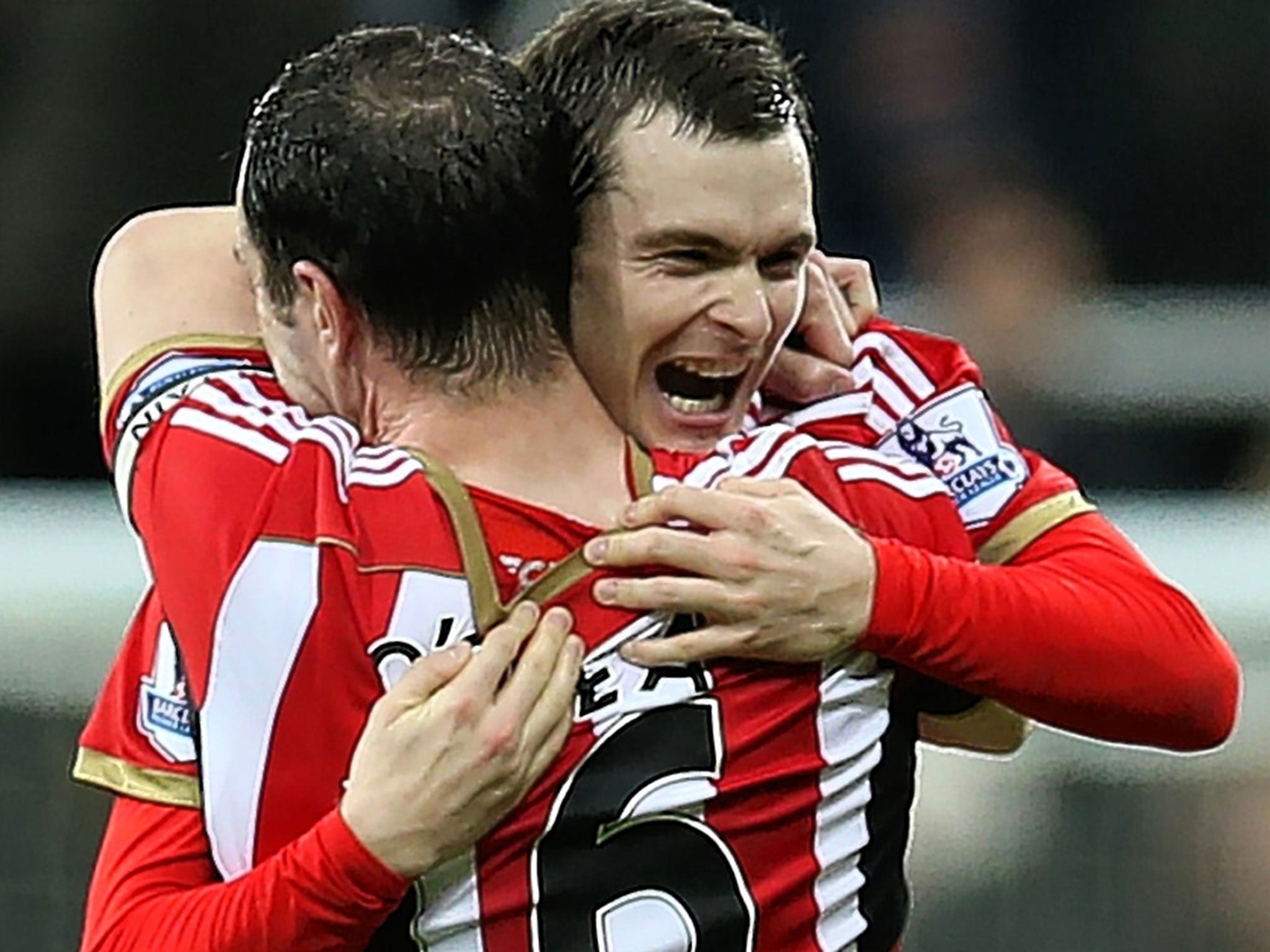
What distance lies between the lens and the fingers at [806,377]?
1449mm

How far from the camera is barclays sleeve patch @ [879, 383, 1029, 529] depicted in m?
1.43

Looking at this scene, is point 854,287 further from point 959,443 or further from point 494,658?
point 494,658

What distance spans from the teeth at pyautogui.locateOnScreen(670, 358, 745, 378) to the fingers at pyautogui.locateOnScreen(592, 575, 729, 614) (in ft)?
0.53

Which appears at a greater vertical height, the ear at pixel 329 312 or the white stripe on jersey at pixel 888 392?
the ear at pixel 329 312

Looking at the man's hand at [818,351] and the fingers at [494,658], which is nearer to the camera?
the fingers at [494,658]

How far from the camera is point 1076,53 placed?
3.46m

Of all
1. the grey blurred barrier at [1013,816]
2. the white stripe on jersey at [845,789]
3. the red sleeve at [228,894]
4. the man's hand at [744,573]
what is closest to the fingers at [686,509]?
the man's hand at [744,573]

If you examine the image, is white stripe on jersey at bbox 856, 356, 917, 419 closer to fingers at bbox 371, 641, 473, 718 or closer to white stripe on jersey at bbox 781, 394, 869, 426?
white stripe on jersey at bbox 781, 394, 869, 426

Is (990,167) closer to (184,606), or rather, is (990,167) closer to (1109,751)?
(1109,751)

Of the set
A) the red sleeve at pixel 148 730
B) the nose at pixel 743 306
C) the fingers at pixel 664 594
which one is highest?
the nose at pixel 743 306

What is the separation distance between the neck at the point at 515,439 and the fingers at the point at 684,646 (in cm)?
6

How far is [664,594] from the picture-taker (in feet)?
4.22

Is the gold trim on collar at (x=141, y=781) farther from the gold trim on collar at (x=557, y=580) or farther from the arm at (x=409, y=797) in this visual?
the gold trim on collar at (x=557, y=580)

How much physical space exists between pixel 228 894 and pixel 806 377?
42cm
